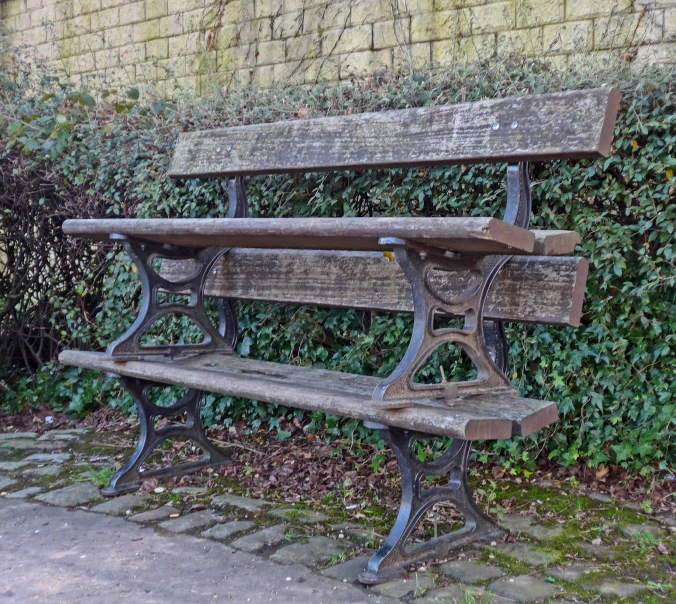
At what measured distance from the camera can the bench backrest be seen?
104 inches

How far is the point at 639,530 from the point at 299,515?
3.82 ft

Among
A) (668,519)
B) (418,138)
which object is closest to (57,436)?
(418,138)

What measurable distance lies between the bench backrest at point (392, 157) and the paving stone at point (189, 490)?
82 cm

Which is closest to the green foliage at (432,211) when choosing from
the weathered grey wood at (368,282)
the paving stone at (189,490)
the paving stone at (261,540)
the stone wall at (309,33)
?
the weathered grey wood at (368,282)

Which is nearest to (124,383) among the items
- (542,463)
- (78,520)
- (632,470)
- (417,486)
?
(78,520)

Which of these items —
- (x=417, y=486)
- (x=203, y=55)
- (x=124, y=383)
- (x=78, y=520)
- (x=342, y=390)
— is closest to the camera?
(x=417, y=486)

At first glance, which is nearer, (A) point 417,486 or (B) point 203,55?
(A) point 417,486

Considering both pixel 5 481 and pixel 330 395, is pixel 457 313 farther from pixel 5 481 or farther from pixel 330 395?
pixel 5 481

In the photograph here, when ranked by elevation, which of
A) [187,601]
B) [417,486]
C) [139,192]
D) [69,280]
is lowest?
[187,601]

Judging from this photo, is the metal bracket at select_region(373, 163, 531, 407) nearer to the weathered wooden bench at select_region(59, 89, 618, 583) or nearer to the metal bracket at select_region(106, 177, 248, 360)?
the weathered wooden bench at select_region(59, 89, 618, 583)

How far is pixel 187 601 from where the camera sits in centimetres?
229

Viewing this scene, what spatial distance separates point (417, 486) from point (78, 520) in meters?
1.29

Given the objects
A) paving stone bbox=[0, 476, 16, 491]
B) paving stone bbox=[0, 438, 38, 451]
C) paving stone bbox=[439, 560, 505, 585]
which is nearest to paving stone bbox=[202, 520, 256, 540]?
paving stone bbox=[439, 560, 505, 585]

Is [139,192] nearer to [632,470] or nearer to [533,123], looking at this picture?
[533,123]
